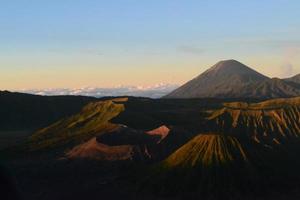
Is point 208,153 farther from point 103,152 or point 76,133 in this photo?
point 76,133

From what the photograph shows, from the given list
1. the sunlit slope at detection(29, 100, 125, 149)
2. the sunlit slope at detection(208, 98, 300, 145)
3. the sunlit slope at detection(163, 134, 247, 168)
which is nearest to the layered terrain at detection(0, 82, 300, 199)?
the sunlit slope at detection(163, 134, 247, 168)

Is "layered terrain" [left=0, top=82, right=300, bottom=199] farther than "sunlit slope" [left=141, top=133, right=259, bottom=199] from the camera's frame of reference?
Yes

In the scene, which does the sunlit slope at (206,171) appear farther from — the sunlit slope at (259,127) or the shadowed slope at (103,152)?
the sunlit slope at (259,127)

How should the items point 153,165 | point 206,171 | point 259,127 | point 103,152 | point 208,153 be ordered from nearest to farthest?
point 206,171
point 208,153
point 153,165
point 103,152
point 259,127

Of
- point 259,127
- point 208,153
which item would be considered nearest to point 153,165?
point 208,153

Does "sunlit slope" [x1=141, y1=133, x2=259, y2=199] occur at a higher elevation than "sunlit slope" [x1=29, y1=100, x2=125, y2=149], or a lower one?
lower

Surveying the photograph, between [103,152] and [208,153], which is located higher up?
[208,153]

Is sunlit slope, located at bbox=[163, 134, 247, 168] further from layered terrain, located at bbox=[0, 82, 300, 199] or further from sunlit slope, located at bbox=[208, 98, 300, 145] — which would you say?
sunlit slope, located at bbox=[208, 98, 300, 145]

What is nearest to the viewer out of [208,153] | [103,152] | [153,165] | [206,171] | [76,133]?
[206,171]

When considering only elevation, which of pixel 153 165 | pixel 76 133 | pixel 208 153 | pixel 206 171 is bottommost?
pixel 206 171
